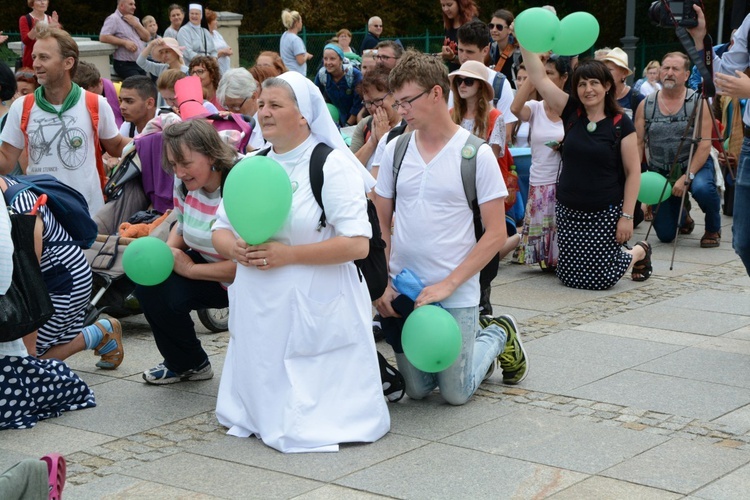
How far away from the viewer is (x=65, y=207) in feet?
20.1

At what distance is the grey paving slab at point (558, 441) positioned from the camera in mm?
4984

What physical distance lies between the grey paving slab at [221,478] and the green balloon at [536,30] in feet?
13.8

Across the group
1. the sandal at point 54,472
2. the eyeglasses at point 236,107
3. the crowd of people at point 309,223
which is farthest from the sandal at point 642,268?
the sandal at point 54,472

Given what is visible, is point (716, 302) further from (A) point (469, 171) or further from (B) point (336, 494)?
(B) point (336, 494)

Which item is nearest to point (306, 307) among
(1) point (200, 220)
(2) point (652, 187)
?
(1) point (200, 220)

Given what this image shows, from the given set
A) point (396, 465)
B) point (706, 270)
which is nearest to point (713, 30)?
point (706, 270)

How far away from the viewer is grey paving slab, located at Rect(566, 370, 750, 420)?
18.9ft

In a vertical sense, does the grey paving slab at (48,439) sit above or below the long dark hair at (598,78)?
below

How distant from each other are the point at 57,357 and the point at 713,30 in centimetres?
3037

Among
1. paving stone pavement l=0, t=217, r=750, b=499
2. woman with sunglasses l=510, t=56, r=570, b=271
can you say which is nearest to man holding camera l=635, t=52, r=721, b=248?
woman with sunglasses l=510, t=56, r=570, b=271

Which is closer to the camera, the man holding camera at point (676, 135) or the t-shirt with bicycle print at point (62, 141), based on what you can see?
the t-shirt with bicycle print at point (62, 141)

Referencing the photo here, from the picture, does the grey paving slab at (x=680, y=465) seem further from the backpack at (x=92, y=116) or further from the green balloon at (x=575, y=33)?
the backpack at (x=92, y=116)

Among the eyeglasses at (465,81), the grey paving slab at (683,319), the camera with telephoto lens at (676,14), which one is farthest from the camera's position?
the eyeglasses at (465,81)

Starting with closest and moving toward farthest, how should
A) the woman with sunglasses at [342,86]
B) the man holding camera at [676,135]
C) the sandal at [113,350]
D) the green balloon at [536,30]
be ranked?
the sandal at [113,350]
the green balloon at [536,30]
the man holding camera at [676,135]
the woman with sunglasses at [342,86]
